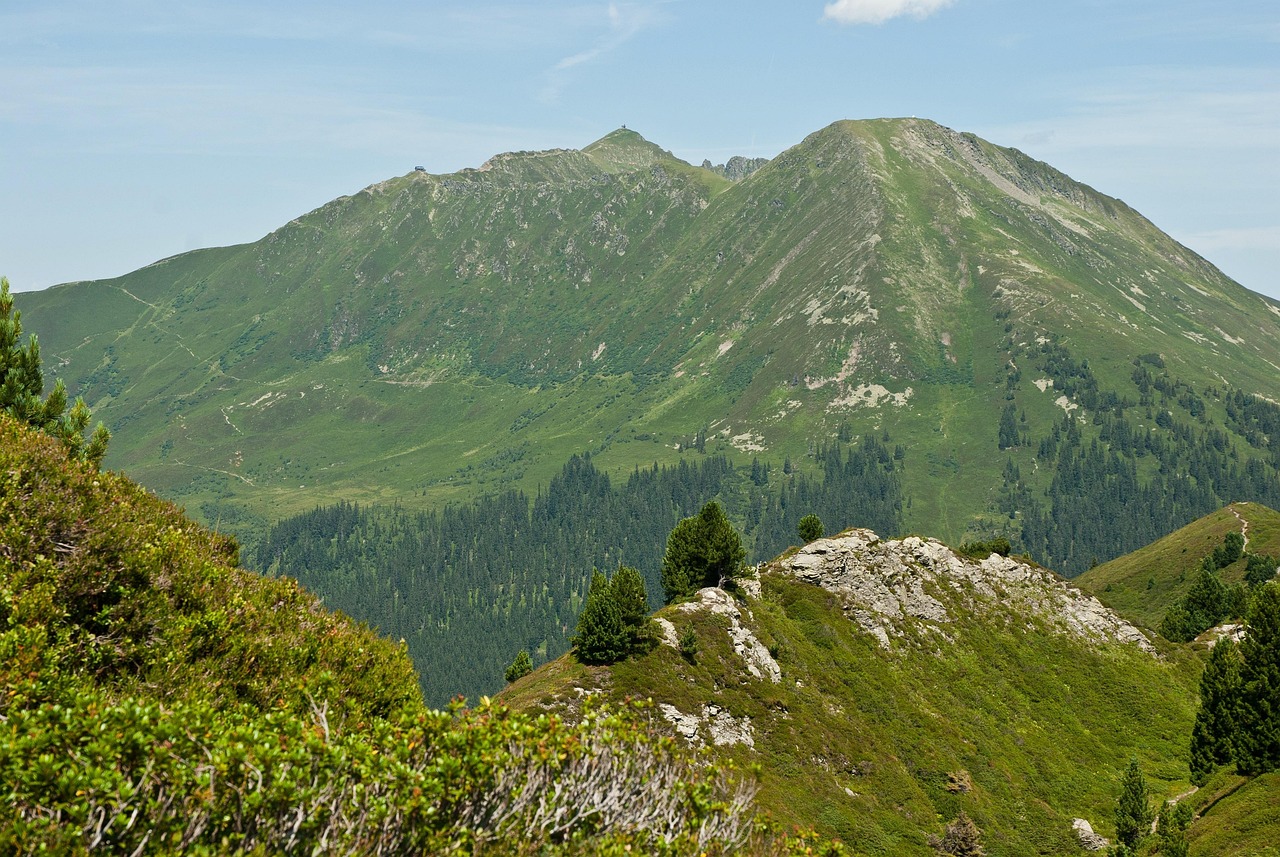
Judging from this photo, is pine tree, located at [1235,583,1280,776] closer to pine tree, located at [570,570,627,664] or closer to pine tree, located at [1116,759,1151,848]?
pine tree, located at [1116,759,1151,848]

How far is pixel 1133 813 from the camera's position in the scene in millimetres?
65562

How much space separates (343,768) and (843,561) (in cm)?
8983

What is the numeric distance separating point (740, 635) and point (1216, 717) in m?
49.2

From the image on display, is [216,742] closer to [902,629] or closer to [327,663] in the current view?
[327,663]

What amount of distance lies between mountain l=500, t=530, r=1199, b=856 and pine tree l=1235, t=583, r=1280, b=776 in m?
16.0

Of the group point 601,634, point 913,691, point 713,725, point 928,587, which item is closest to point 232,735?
point 601,634

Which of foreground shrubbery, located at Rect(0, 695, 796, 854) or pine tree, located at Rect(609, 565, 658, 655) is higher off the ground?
foreground shrubbery, located at Rect(0, 695, 796, 854)

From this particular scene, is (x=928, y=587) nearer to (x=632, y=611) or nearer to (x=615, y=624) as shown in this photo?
(x=632, y=611)

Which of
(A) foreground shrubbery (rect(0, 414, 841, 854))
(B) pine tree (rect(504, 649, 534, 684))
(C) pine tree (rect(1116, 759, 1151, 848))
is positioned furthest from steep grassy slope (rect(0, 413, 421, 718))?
(C) pine tree (rect(1116, 759, 1151, 848))

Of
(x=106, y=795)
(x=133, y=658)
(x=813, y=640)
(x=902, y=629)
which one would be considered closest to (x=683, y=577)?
(x=813, y=640)

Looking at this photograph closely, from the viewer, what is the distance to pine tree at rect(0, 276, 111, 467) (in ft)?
112

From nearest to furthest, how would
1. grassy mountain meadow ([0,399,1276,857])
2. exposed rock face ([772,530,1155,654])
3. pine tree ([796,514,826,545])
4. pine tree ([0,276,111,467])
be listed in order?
grassy mountain meadow ([0,399,1276,857]) < pine tree ([0,276,111,467]) < exposed rock face ([772,530,1155,654]) < pine tree ([796,514,826,545])

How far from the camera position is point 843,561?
9838cm

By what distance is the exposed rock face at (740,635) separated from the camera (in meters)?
71.8
